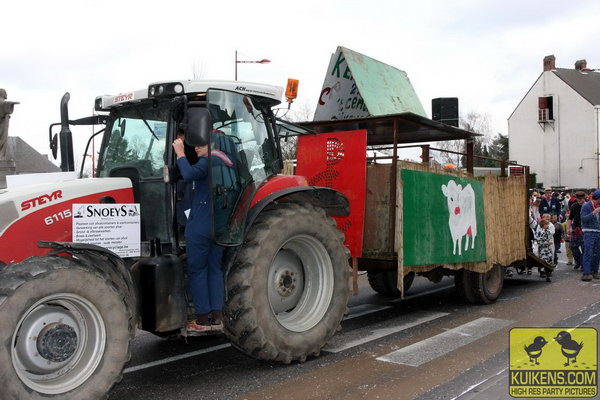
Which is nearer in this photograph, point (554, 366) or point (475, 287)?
point (554, 366)

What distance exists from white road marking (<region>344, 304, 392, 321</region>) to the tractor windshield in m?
3.82

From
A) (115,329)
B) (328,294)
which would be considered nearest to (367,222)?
(328,294)

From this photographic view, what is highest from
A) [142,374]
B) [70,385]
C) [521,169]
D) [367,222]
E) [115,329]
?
[521,169]

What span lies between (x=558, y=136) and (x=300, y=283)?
4247 cm

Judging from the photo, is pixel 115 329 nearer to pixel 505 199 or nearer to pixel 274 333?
pixel 274 333

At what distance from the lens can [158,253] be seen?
4910mm

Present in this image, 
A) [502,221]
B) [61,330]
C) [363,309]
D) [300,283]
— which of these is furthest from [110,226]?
[502,221]

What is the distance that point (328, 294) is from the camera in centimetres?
582

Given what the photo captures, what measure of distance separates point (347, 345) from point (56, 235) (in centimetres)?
329

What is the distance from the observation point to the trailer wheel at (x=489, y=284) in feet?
27.7

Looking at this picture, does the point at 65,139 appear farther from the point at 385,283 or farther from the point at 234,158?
the point at 385,283

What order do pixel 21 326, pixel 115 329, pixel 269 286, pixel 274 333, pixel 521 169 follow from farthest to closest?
pixel 521 169, pixel 269 286, pixel 274 333, pixel 115 329, pixel 21 326

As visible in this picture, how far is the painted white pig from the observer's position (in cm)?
779

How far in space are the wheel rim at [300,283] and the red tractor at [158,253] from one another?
0.01 metres
